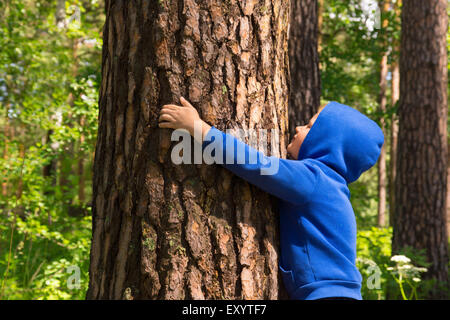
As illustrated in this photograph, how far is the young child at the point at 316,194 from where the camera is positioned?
175 centimetres

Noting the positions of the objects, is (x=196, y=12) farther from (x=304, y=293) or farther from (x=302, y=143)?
(x=304, y=293)

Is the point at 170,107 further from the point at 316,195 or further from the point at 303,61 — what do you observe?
the point at 303,61

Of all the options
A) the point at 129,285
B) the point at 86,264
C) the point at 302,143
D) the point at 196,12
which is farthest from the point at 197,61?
the point at 86,264

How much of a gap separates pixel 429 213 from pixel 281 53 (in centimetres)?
464

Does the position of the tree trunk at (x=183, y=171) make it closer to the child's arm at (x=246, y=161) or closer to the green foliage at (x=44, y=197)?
the child's arm at (x=246, y=161)

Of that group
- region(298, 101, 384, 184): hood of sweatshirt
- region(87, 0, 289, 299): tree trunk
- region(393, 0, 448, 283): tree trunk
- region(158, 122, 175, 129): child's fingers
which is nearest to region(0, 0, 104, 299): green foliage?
region(87, 0, 289, 299): tree trunk

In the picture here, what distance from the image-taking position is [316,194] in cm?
188

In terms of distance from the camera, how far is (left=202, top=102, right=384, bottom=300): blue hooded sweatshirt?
1.75m

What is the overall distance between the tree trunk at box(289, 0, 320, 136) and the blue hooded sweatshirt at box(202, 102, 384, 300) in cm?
285

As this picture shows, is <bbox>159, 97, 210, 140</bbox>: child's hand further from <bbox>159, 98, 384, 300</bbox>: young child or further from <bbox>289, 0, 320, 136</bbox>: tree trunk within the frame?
<bbox>289, 0, 320, 136</bbox>: tree trunk

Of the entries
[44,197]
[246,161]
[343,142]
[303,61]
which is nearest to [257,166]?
[246,161]

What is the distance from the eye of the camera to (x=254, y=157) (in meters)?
1.74

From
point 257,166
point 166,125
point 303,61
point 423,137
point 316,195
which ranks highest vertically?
point 303,61

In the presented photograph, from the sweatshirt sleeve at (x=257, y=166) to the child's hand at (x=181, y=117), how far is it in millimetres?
72
